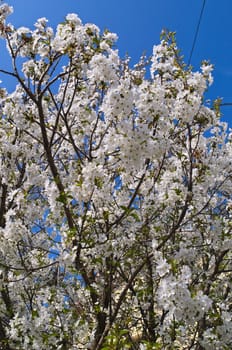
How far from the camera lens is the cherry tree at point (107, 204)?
4.84 meters

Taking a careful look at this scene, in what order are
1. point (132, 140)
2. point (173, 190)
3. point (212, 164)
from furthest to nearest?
1. point (212, 164)
2. point (173, 190)
3. point (132, 140)

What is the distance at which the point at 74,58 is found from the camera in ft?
19.0

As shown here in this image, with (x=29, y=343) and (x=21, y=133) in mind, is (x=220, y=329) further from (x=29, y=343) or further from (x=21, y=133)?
(x=21, y=133)

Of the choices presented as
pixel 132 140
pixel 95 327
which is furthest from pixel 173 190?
pixel 95 327

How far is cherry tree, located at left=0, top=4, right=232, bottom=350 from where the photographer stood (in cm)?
484

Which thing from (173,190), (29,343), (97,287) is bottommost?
(29,343)

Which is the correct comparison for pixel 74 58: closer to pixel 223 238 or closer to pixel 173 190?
pixel 173 190

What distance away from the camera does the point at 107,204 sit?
570 centimetres

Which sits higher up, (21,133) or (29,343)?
(21,133)

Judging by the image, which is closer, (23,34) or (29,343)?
(29,343)

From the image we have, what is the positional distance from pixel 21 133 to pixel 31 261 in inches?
83.8

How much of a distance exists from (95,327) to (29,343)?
973 millimetres

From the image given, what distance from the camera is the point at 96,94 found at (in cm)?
646

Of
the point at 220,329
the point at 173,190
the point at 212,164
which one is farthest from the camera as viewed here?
the point at 212,164
